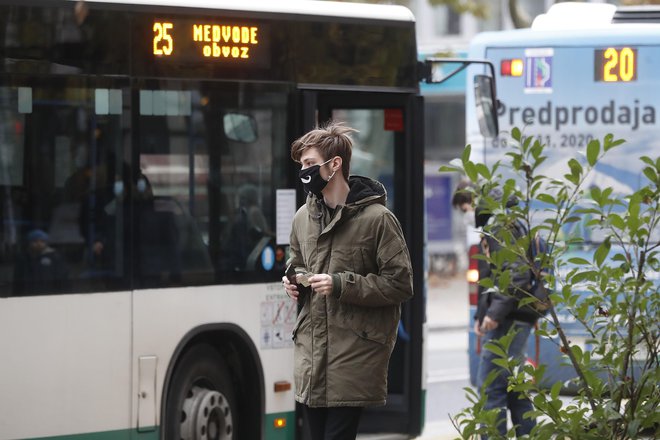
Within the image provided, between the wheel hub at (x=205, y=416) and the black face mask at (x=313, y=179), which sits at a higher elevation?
the black face mask at (x=313, y=179)

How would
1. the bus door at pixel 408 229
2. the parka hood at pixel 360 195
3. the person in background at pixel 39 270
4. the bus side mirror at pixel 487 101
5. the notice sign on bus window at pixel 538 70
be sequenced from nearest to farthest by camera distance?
1. the parka hood at pixel 360 195
2. the person in background at pixel 39 270
3. the bus door at pixel 408 229
4. the bus side mirror at pixel 487 101
5. the notice sign on bus window at pixel 538 70

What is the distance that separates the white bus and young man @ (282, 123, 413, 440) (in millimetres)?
2071

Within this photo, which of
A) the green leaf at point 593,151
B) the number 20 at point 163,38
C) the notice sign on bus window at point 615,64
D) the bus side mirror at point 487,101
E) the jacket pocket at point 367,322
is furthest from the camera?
the notice sign on bus window at point 615,64

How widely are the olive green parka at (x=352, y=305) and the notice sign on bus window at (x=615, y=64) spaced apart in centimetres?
608

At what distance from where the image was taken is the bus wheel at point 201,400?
315 inches

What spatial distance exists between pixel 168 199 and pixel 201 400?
3.86ft

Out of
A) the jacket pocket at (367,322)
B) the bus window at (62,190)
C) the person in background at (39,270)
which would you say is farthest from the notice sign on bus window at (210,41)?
the jacket pocket at (367,322)

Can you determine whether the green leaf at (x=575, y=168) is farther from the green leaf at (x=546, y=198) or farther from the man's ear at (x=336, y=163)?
the man's ear at (x=336, y=163)

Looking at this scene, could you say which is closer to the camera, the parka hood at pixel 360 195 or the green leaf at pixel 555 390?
the green leaf at pixel 555 390

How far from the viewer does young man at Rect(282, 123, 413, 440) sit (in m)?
5.48

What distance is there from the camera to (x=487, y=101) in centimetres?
1011

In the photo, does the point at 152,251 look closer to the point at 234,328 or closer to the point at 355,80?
the point at 234,328

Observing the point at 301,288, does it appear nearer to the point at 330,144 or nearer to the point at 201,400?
the point at 330,144

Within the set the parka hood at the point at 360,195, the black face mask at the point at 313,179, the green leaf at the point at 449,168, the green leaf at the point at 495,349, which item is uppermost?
the green leaf at the point at 449,168
